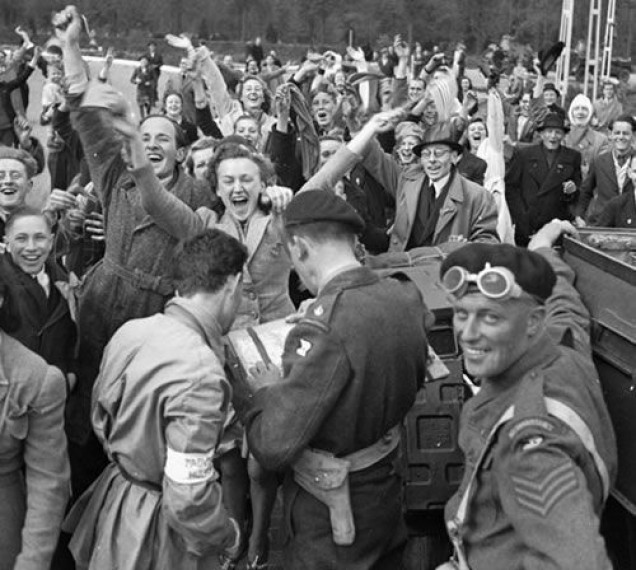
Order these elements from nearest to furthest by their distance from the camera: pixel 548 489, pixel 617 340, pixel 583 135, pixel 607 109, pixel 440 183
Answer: pixel 548 489 < pixel 617 340 < pixel 440 183 < pixel 583 135 < pixel 607 109

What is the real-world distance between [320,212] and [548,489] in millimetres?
1318

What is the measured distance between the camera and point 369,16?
46.5 meters

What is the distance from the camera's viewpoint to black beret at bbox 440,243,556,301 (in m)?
2.84

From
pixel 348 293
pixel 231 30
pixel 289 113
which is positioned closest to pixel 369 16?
pixel 231 30

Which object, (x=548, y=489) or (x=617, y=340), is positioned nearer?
(x=548, y=489)

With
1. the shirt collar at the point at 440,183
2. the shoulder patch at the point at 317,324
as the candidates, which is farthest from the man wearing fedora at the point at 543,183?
the shoulder patch at the point at 317,324

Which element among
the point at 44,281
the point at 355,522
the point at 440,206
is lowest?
the point at 355,522

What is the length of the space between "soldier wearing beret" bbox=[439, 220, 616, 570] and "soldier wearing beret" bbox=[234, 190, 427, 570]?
462mm

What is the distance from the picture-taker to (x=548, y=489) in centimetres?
243

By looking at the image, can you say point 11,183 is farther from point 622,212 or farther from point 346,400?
point 622,212

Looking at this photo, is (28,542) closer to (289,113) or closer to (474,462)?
(474,462)

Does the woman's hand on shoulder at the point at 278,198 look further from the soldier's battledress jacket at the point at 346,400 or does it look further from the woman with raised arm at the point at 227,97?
the woman with raised arm at the point at 227,97

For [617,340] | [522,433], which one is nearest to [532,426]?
[522,433]

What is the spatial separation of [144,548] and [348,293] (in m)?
1.03
